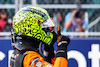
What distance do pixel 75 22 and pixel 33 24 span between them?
386 centimetres

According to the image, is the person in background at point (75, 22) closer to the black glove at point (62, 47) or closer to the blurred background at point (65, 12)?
the blurred background at point (65, 12)

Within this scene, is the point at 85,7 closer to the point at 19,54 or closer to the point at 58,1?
the point at 58,1

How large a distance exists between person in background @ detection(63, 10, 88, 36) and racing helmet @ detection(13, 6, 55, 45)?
11.5ft

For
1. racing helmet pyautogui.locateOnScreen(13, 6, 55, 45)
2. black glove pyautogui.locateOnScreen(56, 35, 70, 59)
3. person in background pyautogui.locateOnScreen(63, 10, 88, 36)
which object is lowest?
person in background pyautogui.locateOnScreen(63, 10, 88, 36)

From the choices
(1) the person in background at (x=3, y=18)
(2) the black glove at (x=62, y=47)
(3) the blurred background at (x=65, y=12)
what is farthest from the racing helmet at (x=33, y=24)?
(1) the person in background at (x=3, y=18)

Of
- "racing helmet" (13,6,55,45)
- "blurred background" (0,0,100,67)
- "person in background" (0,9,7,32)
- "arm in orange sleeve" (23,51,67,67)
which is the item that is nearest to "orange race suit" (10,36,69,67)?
"arm in orange sleeve" (23,51,67,67)

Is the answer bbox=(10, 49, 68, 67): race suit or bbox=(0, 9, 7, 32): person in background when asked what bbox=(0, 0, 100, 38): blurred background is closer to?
bbox=(0, 9, 7, 32): person in background

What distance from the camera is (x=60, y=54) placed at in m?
2.57

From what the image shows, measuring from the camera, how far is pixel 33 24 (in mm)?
2697

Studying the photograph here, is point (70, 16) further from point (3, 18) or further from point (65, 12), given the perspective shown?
point (3, 18)

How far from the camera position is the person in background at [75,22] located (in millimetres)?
6312

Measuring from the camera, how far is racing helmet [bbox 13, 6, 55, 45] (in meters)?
2.69

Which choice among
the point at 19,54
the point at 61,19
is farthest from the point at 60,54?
the point at 61,19

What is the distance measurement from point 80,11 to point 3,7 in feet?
5.93
